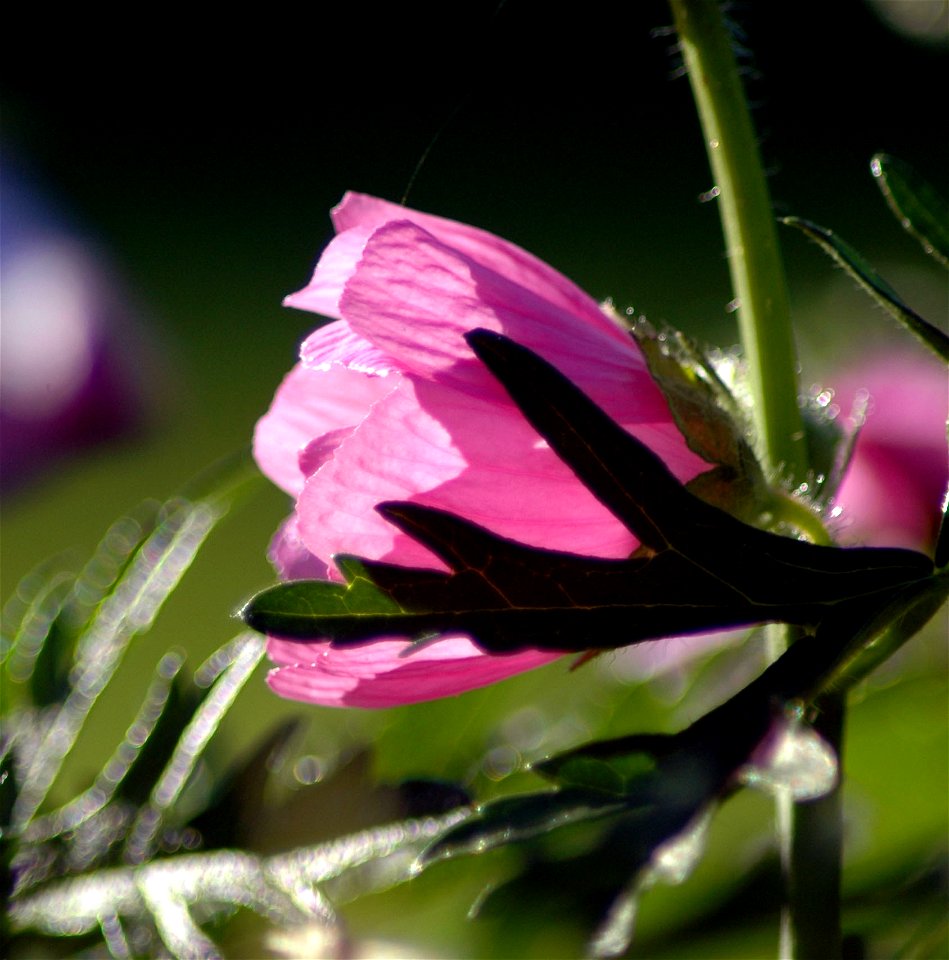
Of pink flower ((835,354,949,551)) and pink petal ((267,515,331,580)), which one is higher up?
pink petal ((267,515,331,580))

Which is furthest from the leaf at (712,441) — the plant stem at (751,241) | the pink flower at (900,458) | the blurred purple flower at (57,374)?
the blurred purple flower at (57,374)

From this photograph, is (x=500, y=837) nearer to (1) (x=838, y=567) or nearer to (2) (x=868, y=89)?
(1) (x=838, y=567)

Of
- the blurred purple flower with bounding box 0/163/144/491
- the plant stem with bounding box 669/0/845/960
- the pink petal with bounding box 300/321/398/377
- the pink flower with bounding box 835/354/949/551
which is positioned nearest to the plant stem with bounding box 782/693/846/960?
the plant stem with bounding box 669/0/845/960

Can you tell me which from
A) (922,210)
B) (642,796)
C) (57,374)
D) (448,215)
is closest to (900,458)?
(922,210)

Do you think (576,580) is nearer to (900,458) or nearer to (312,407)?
(312,407)

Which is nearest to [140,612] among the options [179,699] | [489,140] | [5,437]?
[179,699]

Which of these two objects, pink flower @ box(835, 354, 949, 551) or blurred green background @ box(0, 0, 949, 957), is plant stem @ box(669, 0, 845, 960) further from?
pink flower @ box(835, 354, 949, 551)
